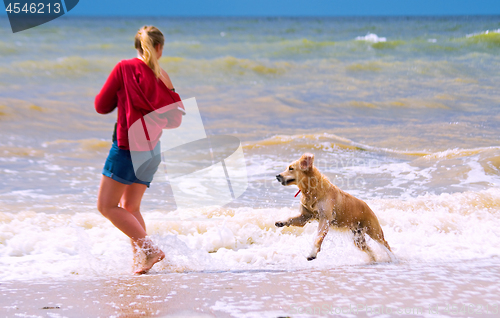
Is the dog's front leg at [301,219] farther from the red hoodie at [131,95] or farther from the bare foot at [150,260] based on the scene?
the red hoodie at [131,95]

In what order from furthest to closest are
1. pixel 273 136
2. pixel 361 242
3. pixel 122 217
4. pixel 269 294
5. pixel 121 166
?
pixel 273 136 < pixel 361 242 < pixel 122 217 < pixel 121 166 < pixel 269 294

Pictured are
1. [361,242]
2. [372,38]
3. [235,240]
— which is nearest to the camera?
[361,242]

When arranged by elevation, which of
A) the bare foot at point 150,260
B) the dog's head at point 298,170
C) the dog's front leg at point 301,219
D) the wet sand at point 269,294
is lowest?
the wet sand at point 269,294

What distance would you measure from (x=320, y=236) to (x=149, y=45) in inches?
82.7

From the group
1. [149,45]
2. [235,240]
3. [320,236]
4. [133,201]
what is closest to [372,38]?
[235,240]

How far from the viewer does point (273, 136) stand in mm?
11930

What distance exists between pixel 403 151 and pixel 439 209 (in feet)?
16.3

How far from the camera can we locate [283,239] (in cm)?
481

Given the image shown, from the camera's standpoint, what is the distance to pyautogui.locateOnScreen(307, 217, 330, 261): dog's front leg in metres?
3.64

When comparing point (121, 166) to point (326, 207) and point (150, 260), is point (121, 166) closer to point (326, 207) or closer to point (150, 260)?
point (150, 260)

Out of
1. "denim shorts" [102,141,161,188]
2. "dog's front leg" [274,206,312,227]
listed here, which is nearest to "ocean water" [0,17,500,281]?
"dog's front leg" [274,206,312,227]

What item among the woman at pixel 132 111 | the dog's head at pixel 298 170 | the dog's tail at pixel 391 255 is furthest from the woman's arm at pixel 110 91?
the dog's tail at pixel 391 255

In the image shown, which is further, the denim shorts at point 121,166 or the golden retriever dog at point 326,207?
the golden retriever dog at point 326,207

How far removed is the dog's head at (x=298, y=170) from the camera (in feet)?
12.9
